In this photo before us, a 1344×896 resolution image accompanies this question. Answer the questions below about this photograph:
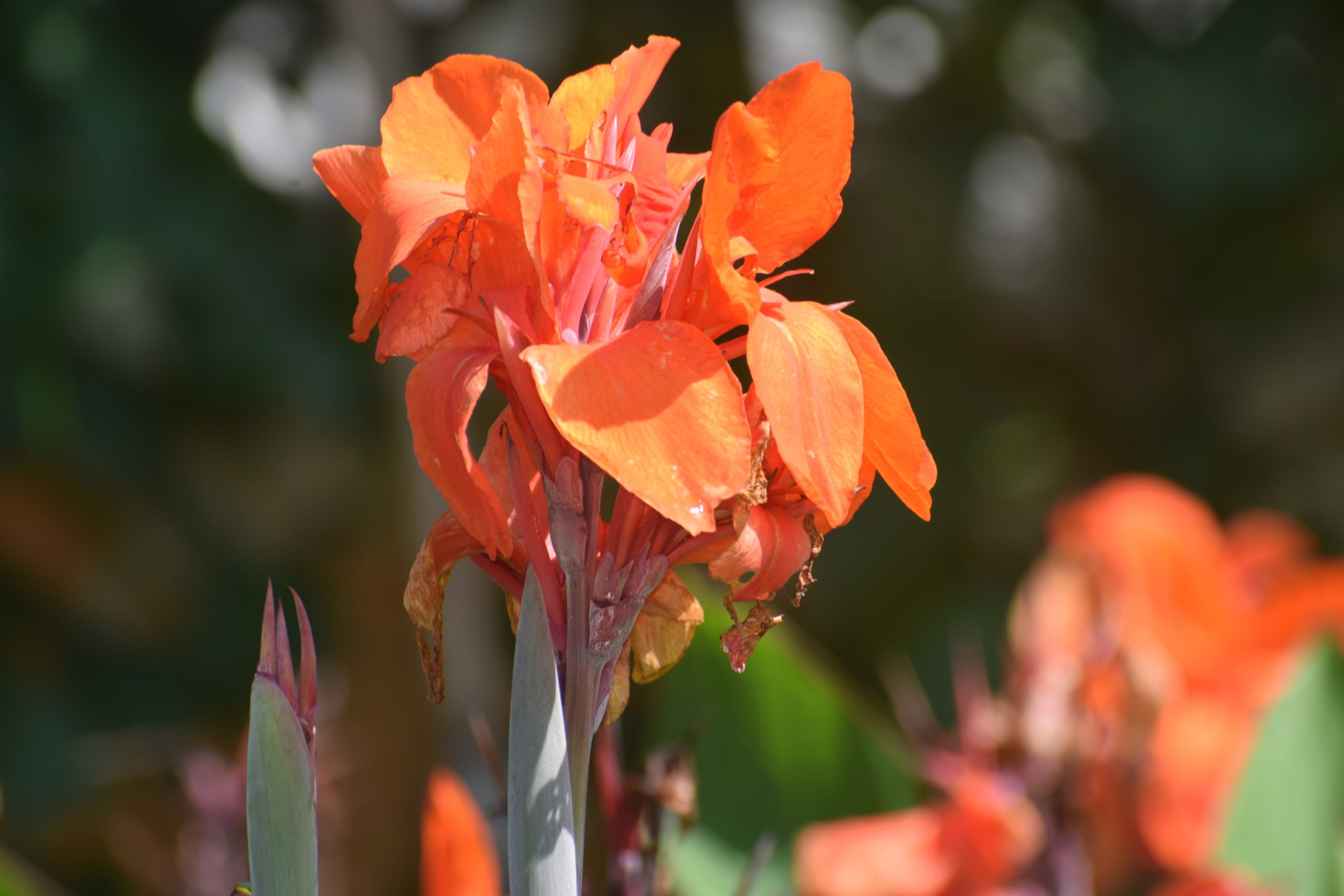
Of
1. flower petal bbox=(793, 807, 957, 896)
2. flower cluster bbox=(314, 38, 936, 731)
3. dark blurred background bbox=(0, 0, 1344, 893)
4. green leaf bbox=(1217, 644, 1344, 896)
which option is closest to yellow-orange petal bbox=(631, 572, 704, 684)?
flower cluster bbox=(314, 38, 936, 731)

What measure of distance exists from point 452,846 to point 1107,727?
36 centimetres

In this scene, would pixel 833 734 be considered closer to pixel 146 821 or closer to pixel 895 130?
pixel 146 821

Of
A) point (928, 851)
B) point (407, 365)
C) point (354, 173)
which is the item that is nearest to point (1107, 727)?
point (928, 851)

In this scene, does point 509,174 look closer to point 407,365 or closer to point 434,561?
point 434,561

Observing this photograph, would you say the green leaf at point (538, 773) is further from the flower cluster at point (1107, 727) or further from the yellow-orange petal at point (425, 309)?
the flower cluster at point (1107, 727)

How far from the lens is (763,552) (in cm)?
25

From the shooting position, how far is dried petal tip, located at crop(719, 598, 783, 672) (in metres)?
0.25

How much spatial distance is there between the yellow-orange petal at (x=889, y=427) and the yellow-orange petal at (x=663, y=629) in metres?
0.06

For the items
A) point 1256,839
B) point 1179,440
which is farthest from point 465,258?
point 1179,440

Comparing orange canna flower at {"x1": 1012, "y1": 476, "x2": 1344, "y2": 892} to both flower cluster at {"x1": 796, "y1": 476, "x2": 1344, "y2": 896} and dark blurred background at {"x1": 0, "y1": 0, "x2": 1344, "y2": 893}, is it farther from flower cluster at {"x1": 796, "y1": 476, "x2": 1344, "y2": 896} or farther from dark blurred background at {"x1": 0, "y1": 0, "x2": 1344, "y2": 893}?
dark blurred background at {"x1": 0, "y1": 0, "x2": 1344, "y2": 893}

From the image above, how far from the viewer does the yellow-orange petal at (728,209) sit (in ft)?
0.75

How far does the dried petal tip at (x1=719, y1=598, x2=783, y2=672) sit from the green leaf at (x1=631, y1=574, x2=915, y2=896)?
0.30 metres

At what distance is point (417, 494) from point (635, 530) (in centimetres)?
112

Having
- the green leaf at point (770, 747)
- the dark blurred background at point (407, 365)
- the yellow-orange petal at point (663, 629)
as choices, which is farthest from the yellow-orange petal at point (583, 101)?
the dark blurred background at point (407, 365)
